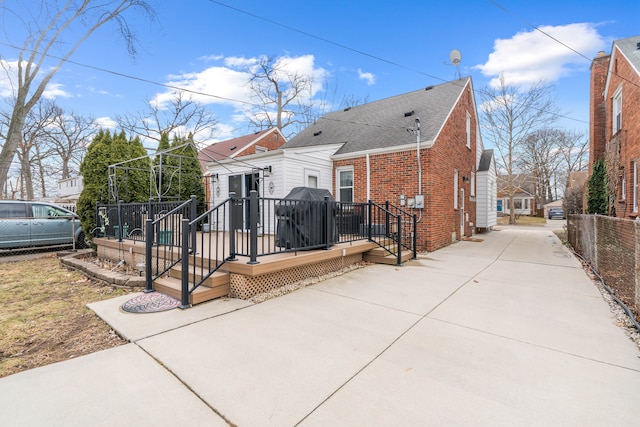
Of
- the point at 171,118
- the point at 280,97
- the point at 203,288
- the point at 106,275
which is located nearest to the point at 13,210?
the point at 106,275

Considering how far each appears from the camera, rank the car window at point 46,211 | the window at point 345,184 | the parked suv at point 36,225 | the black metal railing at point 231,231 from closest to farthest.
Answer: the black metal railing at point 231,231
the parked suv at point 36,225
the car window at point 46,211
the window at point 345,184

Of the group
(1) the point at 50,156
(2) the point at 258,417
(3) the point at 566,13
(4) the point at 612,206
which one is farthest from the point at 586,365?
(1) the point at 50,156

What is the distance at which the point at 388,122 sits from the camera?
35.7 feet

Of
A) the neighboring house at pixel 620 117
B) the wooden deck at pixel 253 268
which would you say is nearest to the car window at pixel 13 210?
the wooden deck at pixel 253 268

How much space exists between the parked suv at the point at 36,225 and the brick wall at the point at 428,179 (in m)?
8.36

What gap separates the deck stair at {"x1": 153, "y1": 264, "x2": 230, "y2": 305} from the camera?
3957mm

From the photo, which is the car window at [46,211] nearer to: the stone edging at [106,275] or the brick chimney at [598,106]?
the stone edging at [106,275]

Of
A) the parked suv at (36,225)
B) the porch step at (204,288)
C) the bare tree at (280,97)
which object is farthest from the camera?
the bare tree at (280,97)

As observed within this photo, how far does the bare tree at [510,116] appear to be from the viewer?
21.2 meters

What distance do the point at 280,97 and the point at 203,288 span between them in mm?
21026

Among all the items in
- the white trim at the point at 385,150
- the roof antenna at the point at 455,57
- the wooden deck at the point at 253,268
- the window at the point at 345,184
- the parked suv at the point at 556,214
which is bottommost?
the parked suv at the point at 556,214

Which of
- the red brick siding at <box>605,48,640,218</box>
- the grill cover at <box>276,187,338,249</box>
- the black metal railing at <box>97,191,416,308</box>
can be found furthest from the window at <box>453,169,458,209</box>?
the grill cover at <box>276,187,338,249</box>

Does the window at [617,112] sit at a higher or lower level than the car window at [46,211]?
higher

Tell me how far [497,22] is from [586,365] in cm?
844
